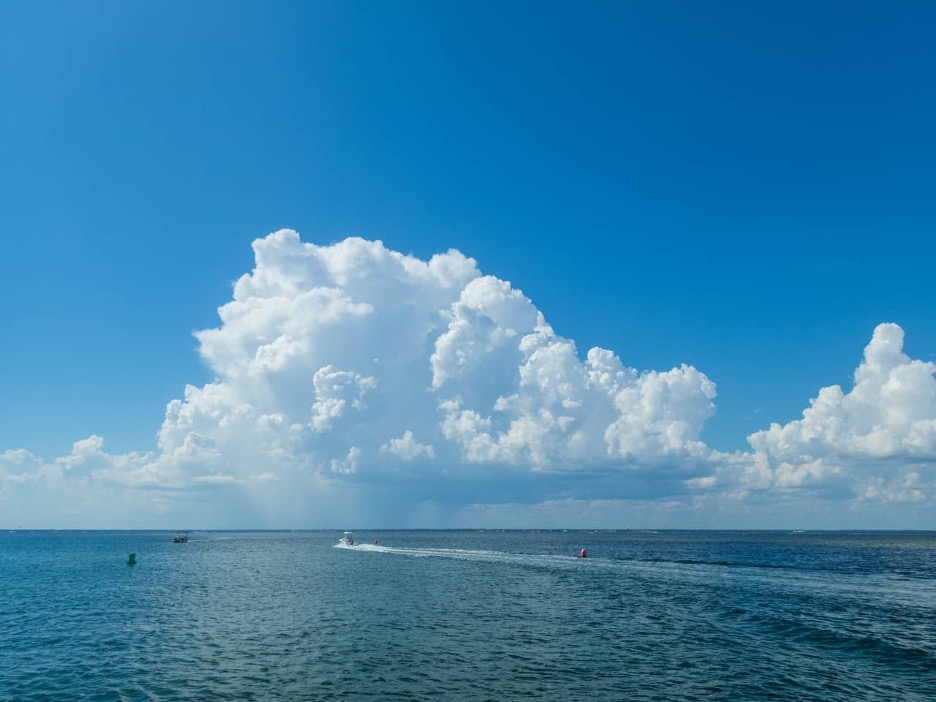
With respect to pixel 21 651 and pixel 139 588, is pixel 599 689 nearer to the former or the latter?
pixel 21 651

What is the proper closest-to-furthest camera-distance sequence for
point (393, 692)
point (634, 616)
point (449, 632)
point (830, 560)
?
point (393, 692) < point (449, 632) < point (634, 616) < point (830, 560)

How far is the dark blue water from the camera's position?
30.5 m

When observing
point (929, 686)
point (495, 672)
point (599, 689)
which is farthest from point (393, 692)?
point (929, 686)

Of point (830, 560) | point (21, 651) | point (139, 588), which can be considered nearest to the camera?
point (21, 651)

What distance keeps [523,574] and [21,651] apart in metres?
Result: 57.3

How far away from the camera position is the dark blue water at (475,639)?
30531 millimetres

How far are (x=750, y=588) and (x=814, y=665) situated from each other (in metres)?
35.1

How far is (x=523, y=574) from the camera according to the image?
83000 millimetres

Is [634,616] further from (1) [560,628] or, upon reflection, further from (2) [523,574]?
(2) [523,574]

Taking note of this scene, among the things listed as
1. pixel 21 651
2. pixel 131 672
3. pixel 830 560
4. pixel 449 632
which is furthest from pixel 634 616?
pixel 830 560

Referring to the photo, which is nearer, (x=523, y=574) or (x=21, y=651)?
(x=21, y=651)

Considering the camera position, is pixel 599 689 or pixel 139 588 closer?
pixel 599 689

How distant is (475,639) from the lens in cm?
4059

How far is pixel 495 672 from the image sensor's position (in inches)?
1286
